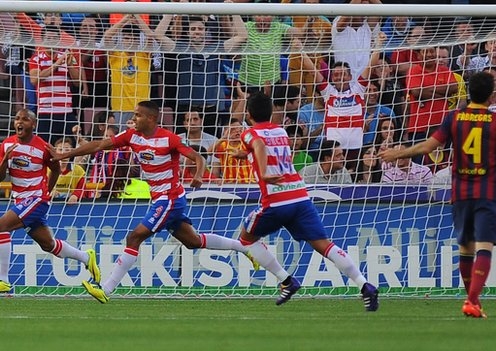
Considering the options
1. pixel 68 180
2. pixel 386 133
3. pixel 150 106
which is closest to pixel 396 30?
pixel 386 133

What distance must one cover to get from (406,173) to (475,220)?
4171 mm

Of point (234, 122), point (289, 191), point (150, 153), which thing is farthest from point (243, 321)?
point (234, 122)

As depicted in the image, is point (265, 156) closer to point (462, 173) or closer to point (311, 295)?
point (462, 173)

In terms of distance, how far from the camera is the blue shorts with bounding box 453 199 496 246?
10.8 meters

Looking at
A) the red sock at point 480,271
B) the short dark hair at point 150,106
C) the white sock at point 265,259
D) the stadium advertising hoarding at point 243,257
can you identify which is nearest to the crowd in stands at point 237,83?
the stadium advertising hoarding at point 243,257

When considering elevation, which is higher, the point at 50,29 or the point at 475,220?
the point at 50,29

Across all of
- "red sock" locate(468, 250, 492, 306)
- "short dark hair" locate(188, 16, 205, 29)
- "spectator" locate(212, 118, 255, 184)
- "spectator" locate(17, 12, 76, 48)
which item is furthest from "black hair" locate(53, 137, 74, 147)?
"red sock" locate(468, 250, 492, 306)

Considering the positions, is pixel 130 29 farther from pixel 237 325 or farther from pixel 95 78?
pixel 237 325

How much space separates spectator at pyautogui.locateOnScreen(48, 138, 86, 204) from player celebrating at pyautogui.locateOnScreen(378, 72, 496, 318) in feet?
17.1

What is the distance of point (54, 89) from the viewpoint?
600 inches

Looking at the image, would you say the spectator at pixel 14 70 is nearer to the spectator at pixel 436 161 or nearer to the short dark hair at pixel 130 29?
the short dark hair at pixel 130 29

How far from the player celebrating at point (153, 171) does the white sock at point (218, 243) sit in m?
0.27

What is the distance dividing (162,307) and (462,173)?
3554mm

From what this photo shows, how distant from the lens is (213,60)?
15336mm
